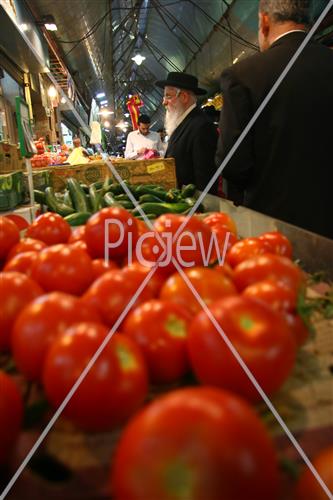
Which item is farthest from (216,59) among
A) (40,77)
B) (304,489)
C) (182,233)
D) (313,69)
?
(304,489)

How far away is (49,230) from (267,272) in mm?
846

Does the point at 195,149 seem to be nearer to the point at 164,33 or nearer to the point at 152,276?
the point at 152,276

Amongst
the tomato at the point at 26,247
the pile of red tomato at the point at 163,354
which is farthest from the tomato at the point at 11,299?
the tomato at the point at 26,247

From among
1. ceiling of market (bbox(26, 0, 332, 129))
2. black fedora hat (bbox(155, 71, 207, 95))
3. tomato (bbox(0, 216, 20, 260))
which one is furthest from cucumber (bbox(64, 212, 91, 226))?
ceiling of market (bbox(26, 0, 332, 129))

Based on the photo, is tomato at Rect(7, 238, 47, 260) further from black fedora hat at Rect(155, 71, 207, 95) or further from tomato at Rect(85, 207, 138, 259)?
black fedora hat at Rect(155, 71, 207, 95)

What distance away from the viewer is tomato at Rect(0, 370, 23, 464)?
0.60m

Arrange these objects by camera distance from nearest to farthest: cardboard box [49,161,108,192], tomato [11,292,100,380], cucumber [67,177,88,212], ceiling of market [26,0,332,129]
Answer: tomato [11,292,100,380]
cucumber [67,177,88,212]
cardboard box [49,161,108,192]
ceiling of market [26,0,332,129]

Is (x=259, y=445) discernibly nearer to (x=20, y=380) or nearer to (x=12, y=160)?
(x=20, y=380)

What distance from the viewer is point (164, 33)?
465 inches

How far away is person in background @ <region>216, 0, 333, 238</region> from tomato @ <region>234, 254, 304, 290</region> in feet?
4.87

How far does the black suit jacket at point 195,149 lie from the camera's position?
152 inches

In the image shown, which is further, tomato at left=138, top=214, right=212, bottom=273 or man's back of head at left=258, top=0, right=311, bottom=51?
man's back of head at left=258, top=0, right=311, bottom=51

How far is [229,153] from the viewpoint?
2422mm

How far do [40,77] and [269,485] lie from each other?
1266cm
